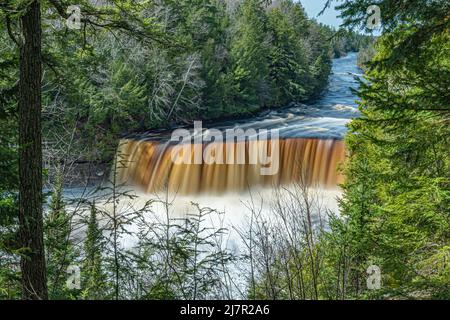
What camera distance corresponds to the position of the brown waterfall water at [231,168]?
1747 cm

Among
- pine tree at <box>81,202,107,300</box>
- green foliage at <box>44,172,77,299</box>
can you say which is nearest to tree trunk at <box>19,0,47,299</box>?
green foliage at <box>44,172,77,299</box>

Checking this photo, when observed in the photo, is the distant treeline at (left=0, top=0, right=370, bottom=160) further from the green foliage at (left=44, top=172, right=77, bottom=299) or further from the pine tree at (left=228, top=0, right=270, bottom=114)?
the green foliage at (left=44, top=172, right=77, bottom=299)

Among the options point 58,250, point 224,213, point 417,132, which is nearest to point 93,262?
point 58,250

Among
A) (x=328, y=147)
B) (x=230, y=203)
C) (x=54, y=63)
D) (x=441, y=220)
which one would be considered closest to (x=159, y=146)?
(x=230, y=203)

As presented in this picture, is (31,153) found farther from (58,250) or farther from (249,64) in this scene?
(249,64)

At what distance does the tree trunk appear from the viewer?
4.23 m

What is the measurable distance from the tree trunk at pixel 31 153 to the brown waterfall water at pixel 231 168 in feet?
42.4

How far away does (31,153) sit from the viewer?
4281mm

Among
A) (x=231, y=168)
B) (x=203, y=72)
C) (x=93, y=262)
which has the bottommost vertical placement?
(x=231, y=168)

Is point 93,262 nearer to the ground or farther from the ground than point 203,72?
nearer to the ground

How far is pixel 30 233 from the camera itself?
13.9 feet

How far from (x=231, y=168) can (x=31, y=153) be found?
567 inches

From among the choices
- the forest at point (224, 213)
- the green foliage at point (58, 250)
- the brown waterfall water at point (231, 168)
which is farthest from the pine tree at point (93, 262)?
the brown waterfall water at point (231, 168)
